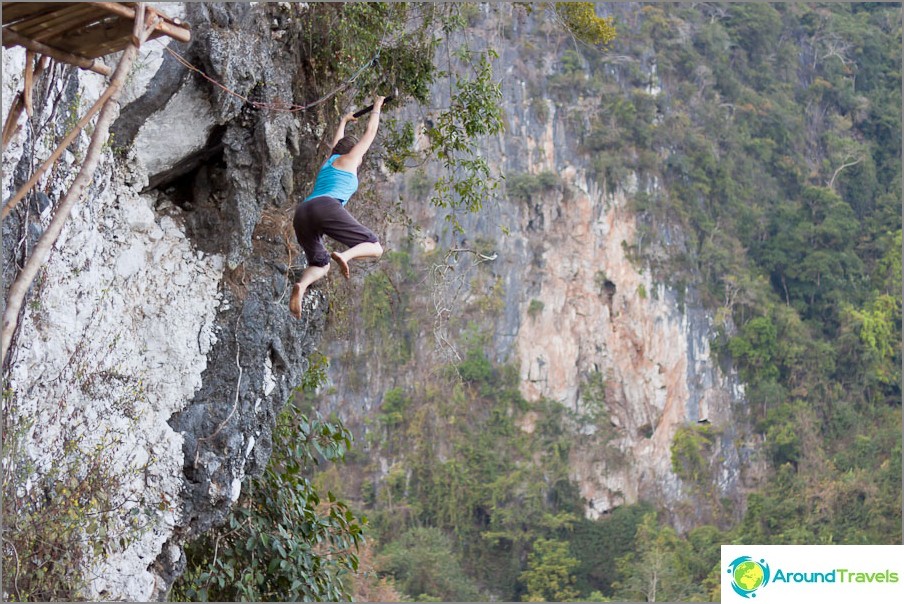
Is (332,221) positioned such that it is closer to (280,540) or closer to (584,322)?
(280,540)

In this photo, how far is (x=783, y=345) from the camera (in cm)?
2078

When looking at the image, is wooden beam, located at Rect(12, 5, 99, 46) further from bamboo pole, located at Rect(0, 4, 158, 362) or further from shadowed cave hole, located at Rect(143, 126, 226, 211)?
shadowed cave hole, located at Rect(143, 126, 226, 211)

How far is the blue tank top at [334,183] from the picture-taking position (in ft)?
10.7

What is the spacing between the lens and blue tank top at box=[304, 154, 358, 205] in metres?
3.25

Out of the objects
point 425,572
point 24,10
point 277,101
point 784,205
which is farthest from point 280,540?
point 784,205

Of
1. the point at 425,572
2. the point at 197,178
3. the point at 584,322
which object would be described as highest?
the point at 584,322

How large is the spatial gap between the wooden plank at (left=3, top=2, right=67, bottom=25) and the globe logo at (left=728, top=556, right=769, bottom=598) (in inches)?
111

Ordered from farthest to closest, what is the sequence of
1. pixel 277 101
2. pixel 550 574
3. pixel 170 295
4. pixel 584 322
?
pixel 584 322 → pixel 550 574 → pixel 277 101 → pixel 170 295

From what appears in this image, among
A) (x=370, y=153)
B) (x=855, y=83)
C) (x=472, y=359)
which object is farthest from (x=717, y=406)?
(x=370, y=153)

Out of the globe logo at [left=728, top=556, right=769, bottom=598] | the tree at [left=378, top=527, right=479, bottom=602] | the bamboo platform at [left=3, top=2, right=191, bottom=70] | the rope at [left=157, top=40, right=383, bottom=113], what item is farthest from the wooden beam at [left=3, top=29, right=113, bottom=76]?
the tree at [left=378, top=527, right=479, bottom=602]

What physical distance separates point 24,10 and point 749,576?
2.90 meters

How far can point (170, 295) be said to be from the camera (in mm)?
4004

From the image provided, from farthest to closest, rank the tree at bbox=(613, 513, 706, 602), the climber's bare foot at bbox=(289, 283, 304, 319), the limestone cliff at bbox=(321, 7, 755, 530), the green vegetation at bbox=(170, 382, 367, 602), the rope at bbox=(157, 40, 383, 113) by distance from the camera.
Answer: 1. the limestone cliff at bbox=(321, 7, 755, 530)
2. the tree at bbox=(613, 513, 706, 602)
3. the green vegetation at bbox=(170, 382, 367, 602)
4. the rope at bbox=(157, 40, 383, 113)
5. the climber's bare foot at bbox=(289, 283, 304, 319)

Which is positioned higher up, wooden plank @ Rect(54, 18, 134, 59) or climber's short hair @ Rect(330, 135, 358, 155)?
climber's short hair @ Rect(330, 135, 358, 155)
